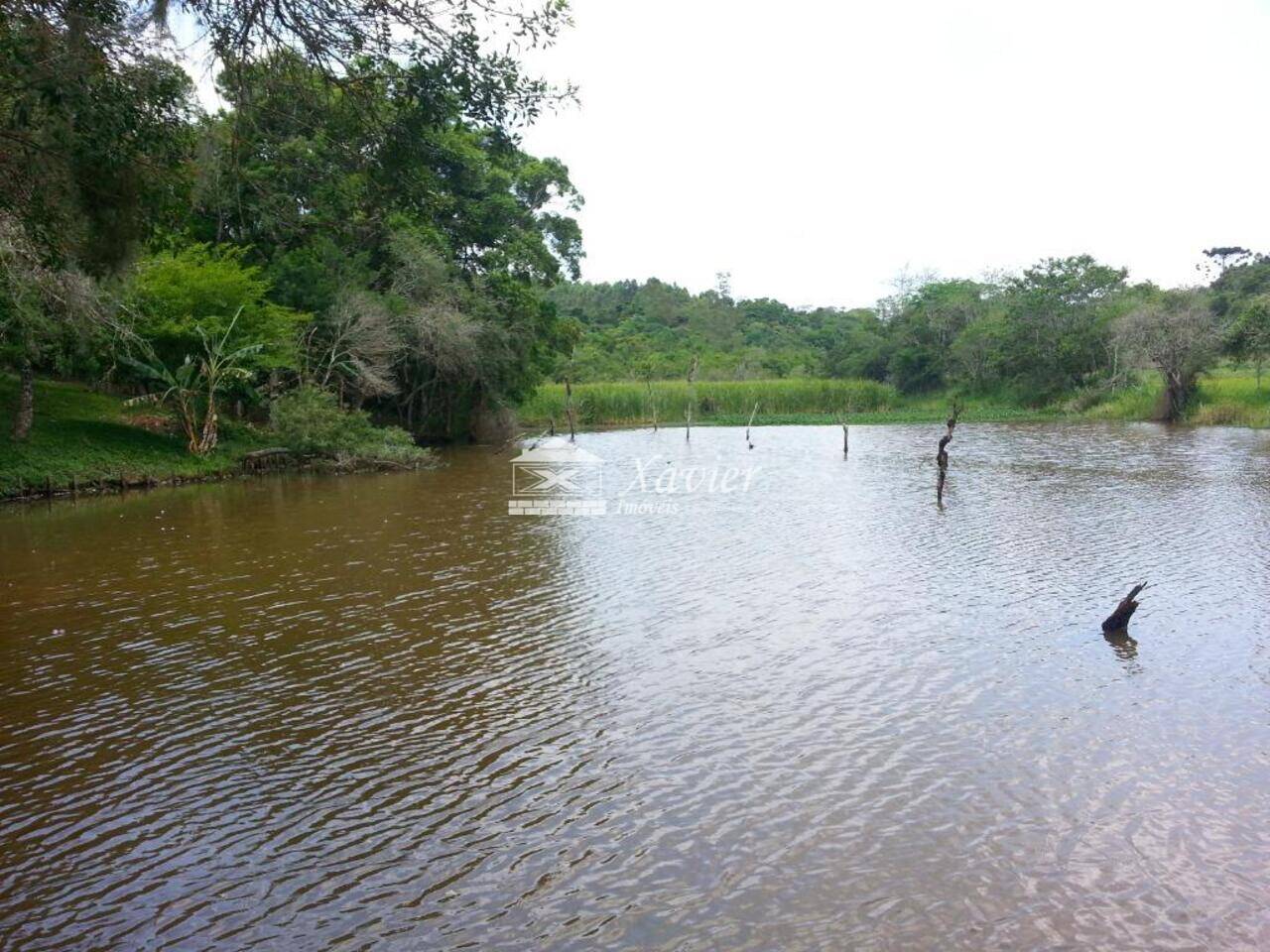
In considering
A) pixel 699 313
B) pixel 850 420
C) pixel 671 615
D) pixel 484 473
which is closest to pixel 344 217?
pixel 671 615

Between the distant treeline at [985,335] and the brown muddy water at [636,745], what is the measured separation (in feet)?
99.9

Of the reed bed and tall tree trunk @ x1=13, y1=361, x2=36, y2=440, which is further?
the reed bed

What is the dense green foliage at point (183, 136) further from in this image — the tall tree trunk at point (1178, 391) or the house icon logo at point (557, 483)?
the tall tree trunk at point (1178, 391)

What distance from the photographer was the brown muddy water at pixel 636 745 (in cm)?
529

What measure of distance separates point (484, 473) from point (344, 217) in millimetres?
17339

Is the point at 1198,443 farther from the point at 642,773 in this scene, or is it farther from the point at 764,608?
the point at 642,773

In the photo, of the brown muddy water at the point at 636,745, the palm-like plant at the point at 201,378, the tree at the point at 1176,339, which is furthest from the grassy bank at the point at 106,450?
the tree at the point at 1176,339

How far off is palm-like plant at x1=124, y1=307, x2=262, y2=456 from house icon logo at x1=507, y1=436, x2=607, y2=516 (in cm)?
796

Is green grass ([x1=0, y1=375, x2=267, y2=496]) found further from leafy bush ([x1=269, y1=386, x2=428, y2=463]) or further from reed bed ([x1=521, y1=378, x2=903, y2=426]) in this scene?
reed bed ([x1=521, y1=378, x2=903, y2=426])

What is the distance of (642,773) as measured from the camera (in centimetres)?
706

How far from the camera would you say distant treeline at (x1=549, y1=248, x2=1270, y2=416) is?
4297 cm

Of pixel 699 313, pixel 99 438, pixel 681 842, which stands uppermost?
pixel 699 313

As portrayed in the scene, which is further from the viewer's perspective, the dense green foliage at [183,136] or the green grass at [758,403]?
the green grass at [758,403]

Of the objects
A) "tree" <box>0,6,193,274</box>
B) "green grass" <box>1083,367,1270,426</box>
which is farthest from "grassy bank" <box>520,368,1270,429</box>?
"tree" <box>0,6,193,274</box>
